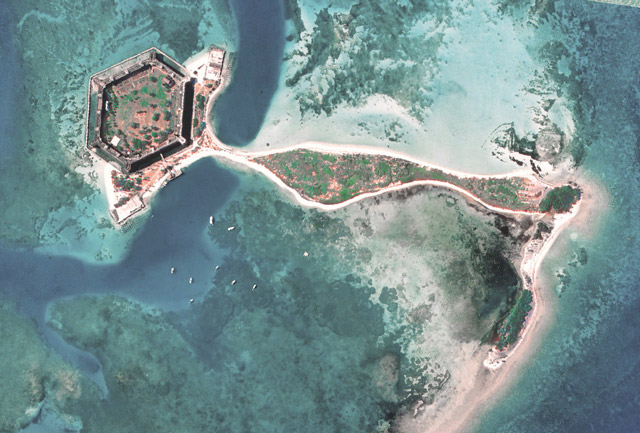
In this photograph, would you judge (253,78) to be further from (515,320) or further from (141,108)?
(515,320)

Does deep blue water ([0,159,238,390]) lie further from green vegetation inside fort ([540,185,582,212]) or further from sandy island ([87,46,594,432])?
green vegetation inside fort ([540,185,582,212])

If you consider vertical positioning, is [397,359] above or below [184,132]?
below

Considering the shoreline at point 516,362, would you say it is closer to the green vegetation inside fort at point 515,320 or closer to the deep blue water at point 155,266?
the green vegetation inside fort at point 515,320

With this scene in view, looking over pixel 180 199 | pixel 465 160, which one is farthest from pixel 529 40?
pixel 180 199

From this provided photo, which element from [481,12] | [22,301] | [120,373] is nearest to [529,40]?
[481,12]

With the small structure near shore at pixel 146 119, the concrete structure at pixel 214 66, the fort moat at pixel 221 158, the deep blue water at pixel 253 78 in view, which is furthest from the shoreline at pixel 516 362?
the concrete structure at pixel 214 66

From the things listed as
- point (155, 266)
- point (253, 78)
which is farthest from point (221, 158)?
point (155, 266)

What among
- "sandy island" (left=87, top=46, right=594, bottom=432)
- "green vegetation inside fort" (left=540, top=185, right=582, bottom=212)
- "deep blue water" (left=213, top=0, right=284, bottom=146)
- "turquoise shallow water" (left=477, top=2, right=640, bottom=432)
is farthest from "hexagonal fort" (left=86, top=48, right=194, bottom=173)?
"turquoise shallow water" (left=477, top=2, right=640, bottom=432)

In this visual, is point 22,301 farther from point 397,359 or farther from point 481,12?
point 481,12

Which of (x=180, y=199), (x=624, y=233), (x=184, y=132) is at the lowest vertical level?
(x=180, y=199)
